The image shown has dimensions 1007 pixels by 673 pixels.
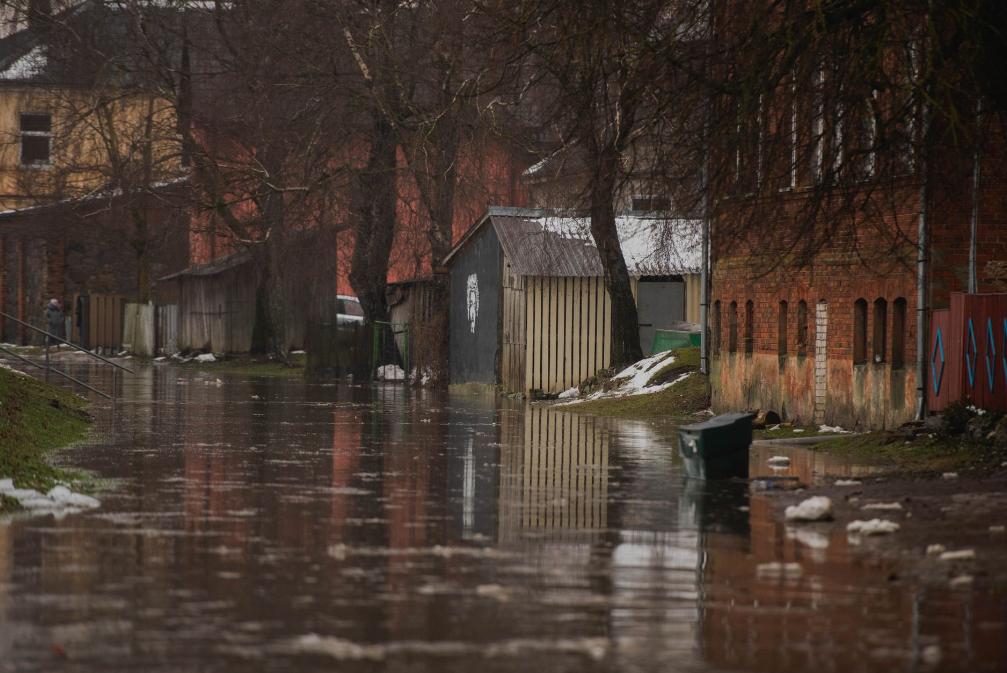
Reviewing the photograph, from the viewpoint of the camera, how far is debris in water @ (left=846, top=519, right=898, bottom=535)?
13.0 m

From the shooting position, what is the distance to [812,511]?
13.9 meters

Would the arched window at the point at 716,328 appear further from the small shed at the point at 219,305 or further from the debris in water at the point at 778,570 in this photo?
the small shed at the point at 219,305

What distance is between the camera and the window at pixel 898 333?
22953mm

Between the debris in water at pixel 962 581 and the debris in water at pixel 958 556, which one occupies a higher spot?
the debris in water at pixel 958 556

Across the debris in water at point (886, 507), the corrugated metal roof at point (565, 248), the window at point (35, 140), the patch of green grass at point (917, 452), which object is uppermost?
the window at point (35, 140)

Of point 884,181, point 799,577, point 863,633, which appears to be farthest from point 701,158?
point 863,633

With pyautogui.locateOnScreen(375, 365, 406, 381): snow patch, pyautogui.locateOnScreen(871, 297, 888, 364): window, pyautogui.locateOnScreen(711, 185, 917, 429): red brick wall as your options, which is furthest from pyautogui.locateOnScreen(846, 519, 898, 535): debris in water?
pyautogui.locateOnScreen(375, 365, 406, 381): snow patch

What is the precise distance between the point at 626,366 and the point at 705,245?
688 centimetres

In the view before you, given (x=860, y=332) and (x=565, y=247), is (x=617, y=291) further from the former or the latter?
(x=860, y=332)

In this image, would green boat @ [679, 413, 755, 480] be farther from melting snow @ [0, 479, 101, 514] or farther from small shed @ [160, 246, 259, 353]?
small shed @ [160, 246, 259, 353]

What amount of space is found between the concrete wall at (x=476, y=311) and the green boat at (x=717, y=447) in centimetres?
2065

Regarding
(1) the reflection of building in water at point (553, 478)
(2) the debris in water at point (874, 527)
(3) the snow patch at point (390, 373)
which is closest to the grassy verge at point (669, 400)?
(1) the reflection of building in water at point (553, 478)

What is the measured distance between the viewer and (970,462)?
17688mm

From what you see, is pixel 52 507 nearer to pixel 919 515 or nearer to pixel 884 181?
pixel 919 515
